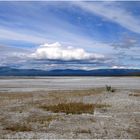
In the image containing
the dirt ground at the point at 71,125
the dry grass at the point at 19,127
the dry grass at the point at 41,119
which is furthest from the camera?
the dry grass at the point at 41,119

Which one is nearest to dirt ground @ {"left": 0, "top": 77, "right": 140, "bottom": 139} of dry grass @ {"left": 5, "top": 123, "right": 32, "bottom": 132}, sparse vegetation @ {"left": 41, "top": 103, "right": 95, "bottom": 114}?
dry grass @ {"left": 5, "top": 123, "right": 32, "bottom": 132}

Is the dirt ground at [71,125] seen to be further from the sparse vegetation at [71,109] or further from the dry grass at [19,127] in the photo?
the sparse vegetation at [71,109]

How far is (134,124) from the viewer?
57.8 feet

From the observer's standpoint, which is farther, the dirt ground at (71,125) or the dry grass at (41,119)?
the dry grass at (41,119)

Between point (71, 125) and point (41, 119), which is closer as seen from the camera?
point (71, 125)

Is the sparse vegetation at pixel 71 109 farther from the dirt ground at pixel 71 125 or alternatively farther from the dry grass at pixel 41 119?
the dry grass at pixel 41 119

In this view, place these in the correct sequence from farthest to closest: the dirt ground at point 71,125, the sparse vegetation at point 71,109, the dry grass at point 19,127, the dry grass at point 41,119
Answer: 1. the sparse vegetation at point 71,109
2. the dry grass at point 41,119
3. the dry grass at point 19,127
4. the dirt ground at point 71,125

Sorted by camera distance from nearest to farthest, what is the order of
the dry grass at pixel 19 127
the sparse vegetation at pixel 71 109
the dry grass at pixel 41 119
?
the dry grass at pixel 19 127 < the dry grass at pixel 41 119 < the sparse vegetation at pixel 71 109

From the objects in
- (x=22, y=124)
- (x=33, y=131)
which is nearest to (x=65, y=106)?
(x=22, y=124)

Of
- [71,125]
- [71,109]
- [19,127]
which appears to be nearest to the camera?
[19,127]

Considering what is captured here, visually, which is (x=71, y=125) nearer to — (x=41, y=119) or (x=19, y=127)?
(x=41, y=119)

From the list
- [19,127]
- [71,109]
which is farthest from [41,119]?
[71,109]

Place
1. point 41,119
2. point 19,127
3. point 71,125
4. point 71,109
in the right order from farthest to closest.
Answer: point 71,109 < point 41,119 < point 71,125 < point 19,127

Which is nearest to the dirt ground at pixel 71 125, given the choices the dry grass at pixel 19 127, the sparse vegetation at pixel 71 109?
the dry grass at pixel 19 127
